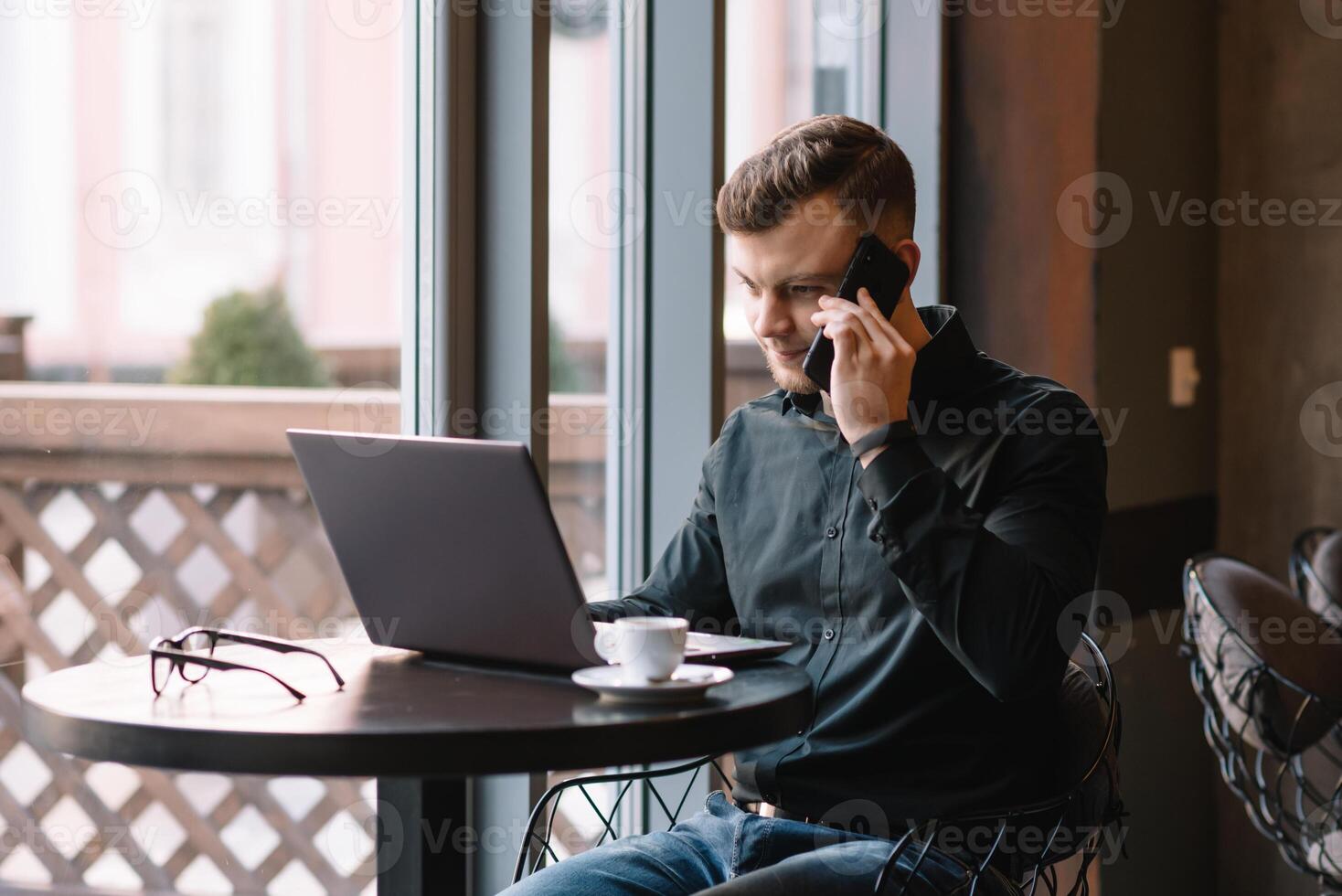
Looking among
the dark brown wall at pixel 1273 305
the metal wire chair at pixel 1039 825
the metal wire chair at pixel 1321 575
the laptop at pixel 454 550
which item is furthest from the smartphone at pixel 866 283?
the dark brown wall at pixel 1273 305

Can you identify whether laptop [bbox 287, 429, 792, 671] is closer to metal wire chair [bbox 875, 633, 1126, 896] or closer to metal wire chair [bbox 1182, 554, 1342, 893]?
metal wire chair [bbox 875, 633, 1126, 896]

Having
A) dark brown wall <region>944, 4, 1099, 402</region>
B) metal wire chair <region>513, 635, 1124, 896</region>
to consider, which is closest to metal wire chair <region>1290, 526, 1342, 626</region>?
dark brown wall <region>944, 4, 1099, 402</region>

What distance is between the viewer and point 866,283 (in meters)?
1.42

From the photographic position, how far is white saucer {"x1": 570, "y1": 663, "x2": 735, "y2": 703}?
110 centimetres

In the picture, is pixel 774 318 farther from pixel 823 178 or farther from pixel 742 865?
pixel 742 865

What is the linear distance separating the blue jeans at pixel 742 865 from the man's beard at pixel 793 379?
45 centimetres

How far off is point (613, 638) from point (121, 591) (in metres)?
0.64

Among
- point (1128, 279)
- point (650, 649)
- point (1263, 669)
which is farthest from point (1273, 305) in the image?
point (650, 649)

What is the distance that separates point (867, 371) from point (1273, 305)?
6.63 feet

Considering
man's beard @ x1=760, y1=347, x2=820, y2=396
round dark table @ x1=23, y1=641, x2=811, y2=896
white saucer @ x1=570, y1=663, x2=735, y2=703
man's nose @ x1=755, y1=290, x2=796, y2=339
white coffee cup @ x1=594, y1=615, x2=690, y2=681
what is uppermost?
man's nose @ x1=755, y1=290, x2=796, y2=339

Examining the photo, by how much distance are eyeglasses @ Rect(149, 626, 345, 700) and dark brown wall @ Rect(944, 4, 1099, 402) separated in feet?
5.97

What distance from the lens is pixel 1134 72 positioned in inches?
109

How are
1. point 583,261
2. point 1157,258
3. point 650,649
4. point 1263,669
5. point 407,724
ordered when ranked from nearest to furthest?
point 407,724, point 650,649, point 1263,669, point 583,261, point 1157,258

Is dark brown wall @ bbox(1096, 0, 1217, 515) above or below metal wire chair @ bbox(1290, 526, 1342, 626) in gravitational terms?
above
